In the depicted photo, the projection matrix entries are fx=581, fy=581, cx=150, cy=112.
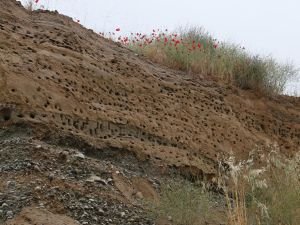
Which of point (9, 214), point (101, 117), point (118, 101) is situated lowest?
point (9, 214)

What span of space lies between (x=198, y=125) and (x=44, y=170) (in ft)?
10.3

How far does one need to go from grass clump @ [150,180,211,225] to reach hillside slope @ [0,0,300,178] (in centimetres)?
123

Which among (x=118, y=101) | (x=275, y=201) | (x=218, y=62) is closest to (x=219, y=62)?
(x=218, y=62)

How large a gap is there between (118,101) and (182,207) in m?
2.36

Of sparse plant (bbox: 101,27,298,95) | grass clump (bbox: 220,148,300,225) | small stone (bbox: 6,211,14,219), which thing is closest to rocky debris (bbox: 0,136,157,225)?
small stone (bbox: 6,211,14,219)

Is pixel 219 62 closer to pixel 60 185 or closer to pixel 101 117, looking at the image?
pixel 101 117

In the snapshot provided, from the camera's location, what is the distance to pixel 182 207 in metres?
5.52

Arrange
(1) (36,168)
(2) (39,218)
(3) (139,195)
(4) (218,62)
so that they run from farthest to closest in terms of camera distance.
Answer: (4) (218,62) < (3) (139,195) < (1) (36,168) < (2) (39,218)

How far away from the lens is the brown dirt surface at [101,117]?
5.63 meters

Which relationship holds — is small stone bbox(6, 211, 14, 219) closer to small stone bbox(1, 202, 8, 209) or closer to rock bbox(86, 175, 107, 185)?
small stone bbox(1, 202, 8, 209)

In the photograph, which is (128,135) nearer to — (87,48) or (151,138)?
(151,138)

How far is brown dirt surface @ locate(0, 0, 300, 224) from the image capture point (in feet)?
18.5

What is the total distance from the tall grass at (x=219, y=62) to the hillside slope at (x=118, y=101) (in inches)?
19.1

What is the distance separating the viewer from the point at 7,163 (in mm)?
5535
